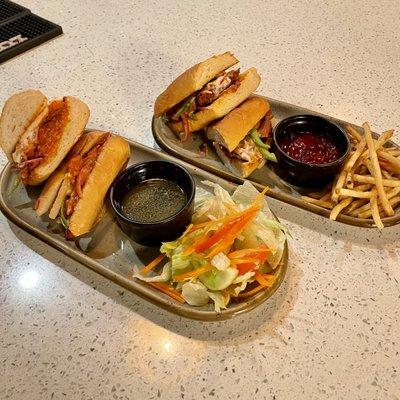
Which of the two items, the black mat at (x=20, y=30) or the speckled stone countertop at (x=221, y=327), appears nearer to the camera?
the speckled stone countertop at (x=221, y=327)

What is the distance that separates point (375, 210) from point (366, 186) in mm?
120

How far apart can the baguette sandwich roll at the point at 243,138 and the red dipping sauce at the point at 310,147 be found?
3.2 inches

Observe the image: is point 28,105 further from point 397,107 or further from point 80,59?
point 397,107

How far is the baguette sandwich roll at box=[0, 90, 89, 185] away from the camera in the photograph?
146 centimetres

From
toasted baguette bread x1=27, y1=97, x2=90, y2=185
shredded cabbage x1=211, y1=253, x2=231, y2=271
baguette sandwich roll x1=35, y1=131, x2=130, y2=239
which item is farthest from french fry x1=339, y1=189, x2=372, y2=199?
toasted baguette bread x1=27, y1=97, x2=90, y2=185

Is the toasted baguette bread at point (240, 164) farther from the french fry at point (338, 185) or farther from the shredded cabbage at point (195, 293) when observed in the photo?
the shredded cabbage at point (195, 293)

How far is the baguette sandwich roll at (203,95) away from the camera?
66.2 inches

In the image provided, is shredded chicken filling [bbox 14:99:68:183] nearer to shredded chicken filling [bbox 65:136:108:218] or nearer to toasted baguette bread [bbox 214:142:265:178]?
shredded chicken filling [bbox 65:136:108:218]

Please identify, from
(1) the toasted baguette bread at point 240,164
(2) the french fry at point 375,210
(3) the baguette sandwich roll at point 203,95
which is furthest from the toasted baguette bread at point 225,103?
(2) the french fry at point 375,210

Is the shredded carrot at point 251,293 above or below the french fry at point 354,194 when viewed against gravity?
below

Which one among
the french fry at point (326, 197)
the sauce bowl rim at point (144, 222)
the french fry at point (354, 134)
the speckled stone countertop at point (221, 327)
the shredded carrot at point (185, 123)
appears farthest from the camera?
the shredded carrot at point (185, 123)

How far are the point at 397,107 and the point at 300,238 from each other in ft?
3.05

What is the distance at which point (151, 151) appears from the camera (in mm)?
1653

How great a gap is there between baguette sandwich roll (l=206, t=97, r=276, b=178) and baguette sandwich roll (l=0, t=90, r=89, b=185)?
53cm
